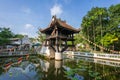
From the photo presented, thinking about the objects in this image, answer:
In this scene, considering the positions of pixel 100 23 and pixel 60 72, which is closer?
pixel 60 72

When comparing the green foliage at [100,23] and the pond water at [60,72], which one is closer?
the pond water at [60,72]

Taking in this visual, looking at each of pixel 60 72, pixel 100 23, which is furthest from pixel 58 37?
→ pixel 100 23

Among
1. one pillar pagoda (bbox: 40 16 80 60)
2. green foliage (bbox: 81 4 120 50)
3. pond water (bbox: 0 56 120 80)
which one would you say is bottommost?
pond water (bbox: 0 56 120 80)

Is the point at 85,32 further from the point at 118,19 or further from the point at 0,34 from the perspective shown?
the point at 0,34

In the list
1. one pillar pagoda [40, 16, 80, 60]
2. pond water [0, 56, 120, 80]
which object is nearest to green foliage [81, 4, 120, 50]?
one pillar pagoda [40, 16, 80, 60]

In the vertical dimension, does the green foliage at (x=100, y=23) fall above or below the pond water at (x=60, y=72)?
above

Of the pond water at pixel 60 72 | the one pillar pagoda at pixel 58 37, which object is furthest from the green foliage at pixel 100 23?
the pond water at pixel 60 72

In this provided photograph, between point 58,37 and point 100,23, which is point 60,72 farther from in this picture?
point 100,23

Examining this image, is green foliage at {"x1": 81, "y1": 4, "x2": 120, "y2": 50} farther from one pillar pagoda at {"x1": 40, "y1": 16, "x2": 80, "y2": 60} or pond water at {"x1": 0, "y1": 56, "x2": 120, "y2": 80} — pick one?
pond water at {"x1": 0, "y1": 56, "x2": 120, "y2": 80}

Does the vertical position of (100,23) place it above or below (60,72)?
above

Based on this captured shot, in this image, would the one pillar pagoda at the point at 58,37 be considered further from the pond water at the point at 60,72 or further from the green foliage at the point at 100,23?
the green foliage at the point at 100,23

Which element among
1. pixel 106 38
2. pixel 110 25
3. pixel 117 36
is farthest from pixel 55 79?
pixel 110 25

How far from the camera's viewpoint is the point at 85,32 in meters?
39.1

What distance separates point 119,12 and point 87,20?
9191 mm
